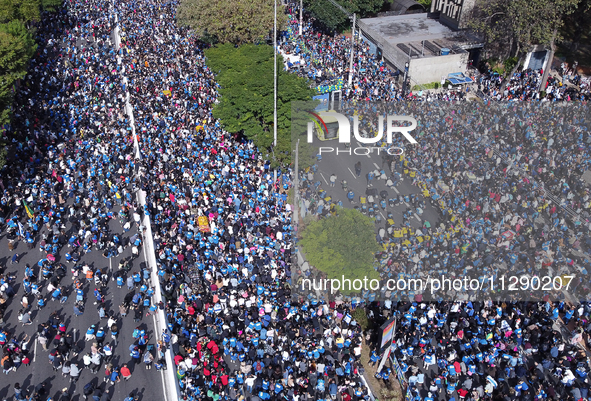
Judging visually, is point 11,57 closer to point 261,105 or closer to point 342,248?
point 261,105

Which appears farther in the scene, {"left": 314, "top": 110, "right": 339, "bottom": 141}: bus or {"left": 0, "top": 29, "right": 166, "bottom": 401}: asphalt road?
{"left": 314, "top": 110, "right": 339, "bottom": 141}: bus

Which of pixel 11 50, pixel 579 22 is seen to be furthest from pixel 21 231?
pixel 579 22

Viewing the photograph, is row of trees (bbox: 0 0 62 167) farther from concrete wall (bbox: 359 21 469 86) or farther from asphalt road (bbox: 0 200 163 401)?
concrete wall (bbox: 359 21 469 86)

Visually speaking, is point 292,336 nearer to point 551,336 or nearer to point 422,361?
point 422,361

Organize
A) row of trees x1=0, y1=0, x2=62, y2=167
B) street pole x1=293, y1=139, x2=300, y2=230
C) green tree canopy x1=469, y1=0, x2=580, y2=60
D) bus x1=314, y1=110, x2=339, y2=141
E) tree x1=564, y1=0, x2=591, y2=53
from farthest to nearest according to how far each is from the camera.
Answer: tree x1=564, y1=0, x2=591, y2=53
green tree canopy x1=469, y1=0, x2=580, y2=60
row of trees x1=0, y1=0, x2=62, y2=167
bus x1=314, y1=110, x2=339, y2=141
street pole x1=293, y1=139, x2=300, y2=230

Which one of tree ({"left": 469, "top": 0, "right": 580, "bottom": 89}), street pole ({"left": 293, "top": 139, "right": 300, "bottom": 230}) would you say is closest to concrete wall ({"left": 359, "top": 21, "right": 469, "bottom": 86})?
tree ({"left": 469, "top": 0, "right": 580, "bottom": 89})

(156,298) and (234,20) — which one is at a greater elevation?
(234,20)

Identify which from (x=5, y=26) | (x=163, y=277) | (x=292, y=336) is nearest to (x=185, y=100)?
(x=5, y=26)
